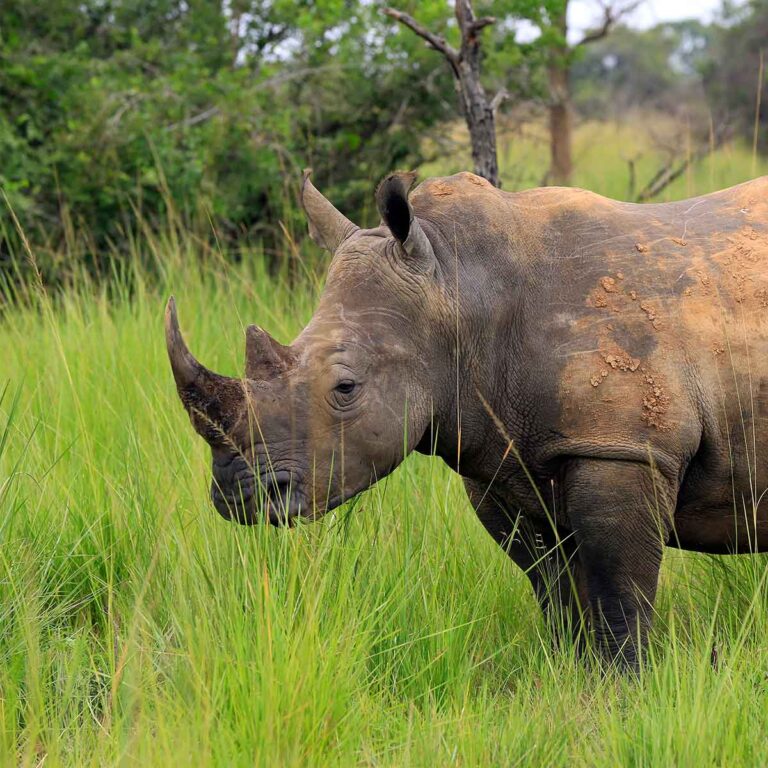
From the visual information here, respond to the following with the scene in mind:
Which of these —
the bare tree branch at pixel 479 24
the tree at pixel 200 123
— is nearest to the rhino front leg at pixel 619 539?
the bare tree branch at pixel 479 24

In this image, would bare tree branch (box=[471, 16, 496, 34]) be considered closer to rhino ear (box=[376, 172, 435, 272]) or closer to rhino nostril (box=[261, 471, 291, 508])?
rhino ear (box=[376, 172, 435, 272])

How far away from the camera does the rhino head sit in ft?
11.6

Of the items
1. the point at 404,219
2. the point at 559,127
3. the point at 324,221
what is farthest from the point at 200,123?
the point at 404,219

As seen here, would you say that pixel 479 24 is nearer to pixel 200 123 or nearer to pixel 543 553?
pixel 543 553

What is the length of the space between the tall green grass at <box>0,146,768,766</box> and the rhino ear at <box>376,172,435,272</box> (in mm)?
816

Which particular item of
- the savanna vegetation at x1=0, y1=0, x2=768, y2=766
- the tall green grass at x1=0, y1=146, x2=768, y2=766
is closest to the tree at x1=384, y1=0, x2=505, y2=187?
the savanna vegetation at x1=0, y1=0, x2=768, y2=766

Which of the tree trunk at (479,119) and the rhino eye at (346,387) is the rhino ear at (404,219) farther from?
the tree trunk at (479,119)

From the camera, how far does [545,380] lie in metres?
3.68

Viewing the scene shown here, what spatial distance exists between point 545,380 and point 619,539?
1.64ft

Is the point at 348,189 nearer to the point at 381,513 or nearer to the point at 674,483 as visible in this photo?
the point at 381,513

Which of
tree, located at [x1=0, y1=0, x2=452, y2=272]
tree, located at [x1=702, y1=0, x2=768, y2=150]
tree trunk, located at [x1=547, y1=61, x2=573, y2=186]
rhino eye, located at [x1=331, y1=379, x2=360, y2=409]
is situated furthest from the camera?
tree, located at [x1=702, y1=0, x2=768, y2=150]

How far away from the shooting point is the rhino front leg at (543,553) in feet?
13.2

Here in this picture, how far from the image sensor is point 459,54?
619 cm

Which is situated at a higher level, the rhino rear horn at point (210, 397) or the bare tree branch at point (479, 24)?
the bare tree branch at point (479, 24)
